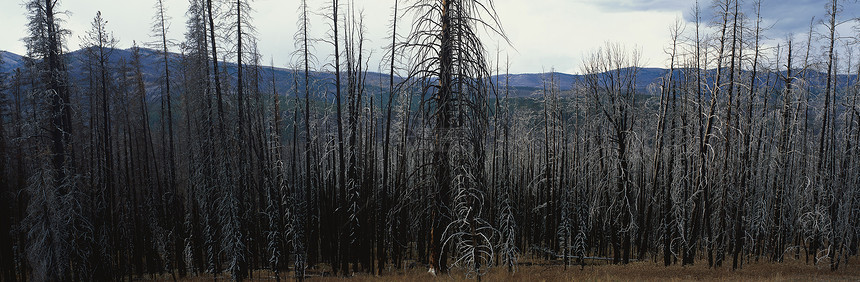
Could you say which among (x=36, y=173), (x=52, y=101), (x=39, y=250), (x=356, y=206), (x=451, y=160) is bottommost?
(x=39, y=250)

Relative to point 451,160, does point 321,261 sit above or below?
below

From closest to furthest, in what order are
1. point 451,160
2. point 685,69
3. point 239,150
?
1. point 451,160
2. point 239,150
3. point 685,69

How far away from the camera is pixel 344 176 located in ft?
57.3

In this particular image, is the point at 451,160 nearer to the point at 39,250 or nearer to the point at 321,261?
the point at 39,250

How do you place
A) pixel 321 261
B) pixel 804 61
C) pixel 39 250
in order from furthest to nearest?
pixel 321 261
pixel 804 61
pixel 39 250

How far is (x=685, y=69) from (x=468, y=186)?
17860 millimetres

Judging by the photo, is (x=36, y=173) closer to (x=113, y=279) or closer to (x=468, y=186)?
(x=113, y=279)

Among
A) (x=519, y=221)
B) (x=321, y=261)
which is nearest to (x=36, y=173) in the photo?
(x=321, y=261)

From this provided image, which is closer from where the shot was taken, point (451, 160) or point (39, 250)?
point (451, 160)

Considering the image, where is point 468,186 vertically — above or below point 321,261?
above

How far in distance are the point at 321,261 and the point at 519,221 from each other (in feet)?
44.6

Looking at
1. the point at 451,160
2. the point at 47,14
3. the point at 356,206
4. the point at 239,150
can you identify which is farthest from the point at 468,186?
the point at 47,14

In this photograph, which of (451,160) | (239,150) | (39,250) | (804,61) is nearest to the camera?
(451,160)

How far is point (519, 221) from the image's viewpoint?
29.1m
